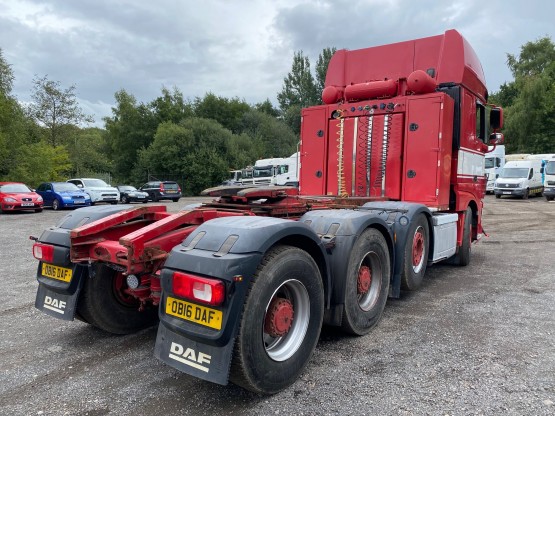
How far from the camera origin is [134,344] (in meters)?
4.54

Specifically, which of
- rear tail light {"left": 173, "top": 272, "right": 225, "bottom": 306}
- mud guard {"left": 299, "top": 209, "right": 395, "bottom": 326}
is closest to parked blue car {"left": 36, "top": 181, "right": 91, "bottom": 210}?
mud guard {"left": 299, "top": 209, "right": 395, "bottom": 326}

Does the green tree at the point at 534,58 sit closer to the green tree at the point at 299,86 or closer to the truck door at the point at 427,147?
the green tree at the point at 299,86

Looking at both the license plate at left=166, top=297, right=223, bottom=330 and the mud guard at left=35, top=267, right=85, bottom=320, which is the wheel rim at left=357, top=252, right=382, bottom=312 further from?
the mud guard at left=35, top=267, right=85, bottom=320

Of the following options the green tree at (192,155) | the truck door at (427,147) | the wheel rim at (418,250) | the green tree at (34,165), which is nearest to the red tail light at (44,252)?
the wheel rim at (418,250)

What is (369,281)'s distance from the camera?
4.82 meters

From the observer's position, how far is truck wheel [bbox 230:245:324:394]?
3.07 meters

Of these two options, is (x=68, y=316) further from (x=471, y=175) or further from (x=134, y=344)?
(x=471, y=175)

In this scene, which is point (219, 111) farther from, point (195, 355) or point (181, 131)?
point (195, 355)

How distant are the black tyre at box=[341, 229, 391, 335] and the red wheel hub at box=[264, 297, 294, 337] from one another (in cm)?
90

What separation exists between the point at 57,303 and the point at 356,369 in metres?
2.74

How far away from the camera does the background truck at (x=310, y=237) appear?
309 cm
